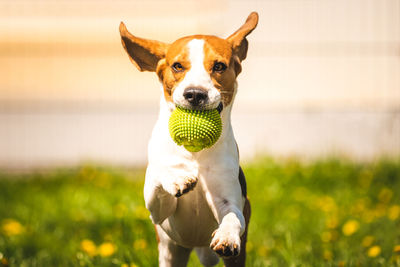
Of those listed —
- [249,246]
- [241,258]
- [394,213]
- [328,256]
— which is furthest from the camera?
[394,213]

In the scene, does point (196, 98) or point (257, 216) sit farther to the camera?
point (257, 216)

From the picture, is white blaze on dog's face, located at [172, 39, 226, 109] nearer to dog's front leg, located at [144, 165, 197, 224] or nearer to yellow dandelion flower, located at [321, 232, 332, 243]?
dog's front leg, located at [144, 165, 197, 224]

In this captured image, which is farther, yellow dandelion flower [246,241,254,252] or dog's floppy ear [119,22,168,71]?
yellow dandelion flower [246,241,254,252]

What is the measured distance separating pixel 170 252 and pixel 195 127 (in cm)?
87

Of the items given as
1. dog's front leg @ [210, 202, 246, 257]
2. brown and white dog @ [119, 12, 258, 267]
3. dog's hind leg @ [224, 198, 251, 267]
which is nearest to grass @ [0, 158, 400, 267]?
dog's hind leg @ [224, 198, 251, 267]

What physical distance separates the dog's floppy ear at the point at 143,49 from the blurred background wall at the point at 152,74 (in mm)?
4800

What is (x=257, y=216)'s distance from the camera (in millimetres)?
4793

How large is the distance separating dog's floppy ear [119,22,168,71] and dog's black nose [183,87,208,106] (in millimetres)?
384

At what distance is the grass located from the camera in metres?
3.41

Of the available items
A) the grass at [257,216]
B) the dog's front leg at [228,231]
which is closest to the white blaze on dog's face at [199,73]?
the dog's front leg at [228,231]

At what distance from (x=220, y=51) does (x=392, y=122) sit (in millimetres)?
5397

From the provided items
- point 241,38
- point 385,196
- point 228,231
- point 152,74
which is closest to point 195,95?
point 241,38

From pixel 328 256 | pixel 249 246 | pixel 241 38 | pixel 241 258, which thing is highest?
pixel 241 38

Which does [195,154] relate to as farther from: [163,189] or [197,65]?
[197,65]
